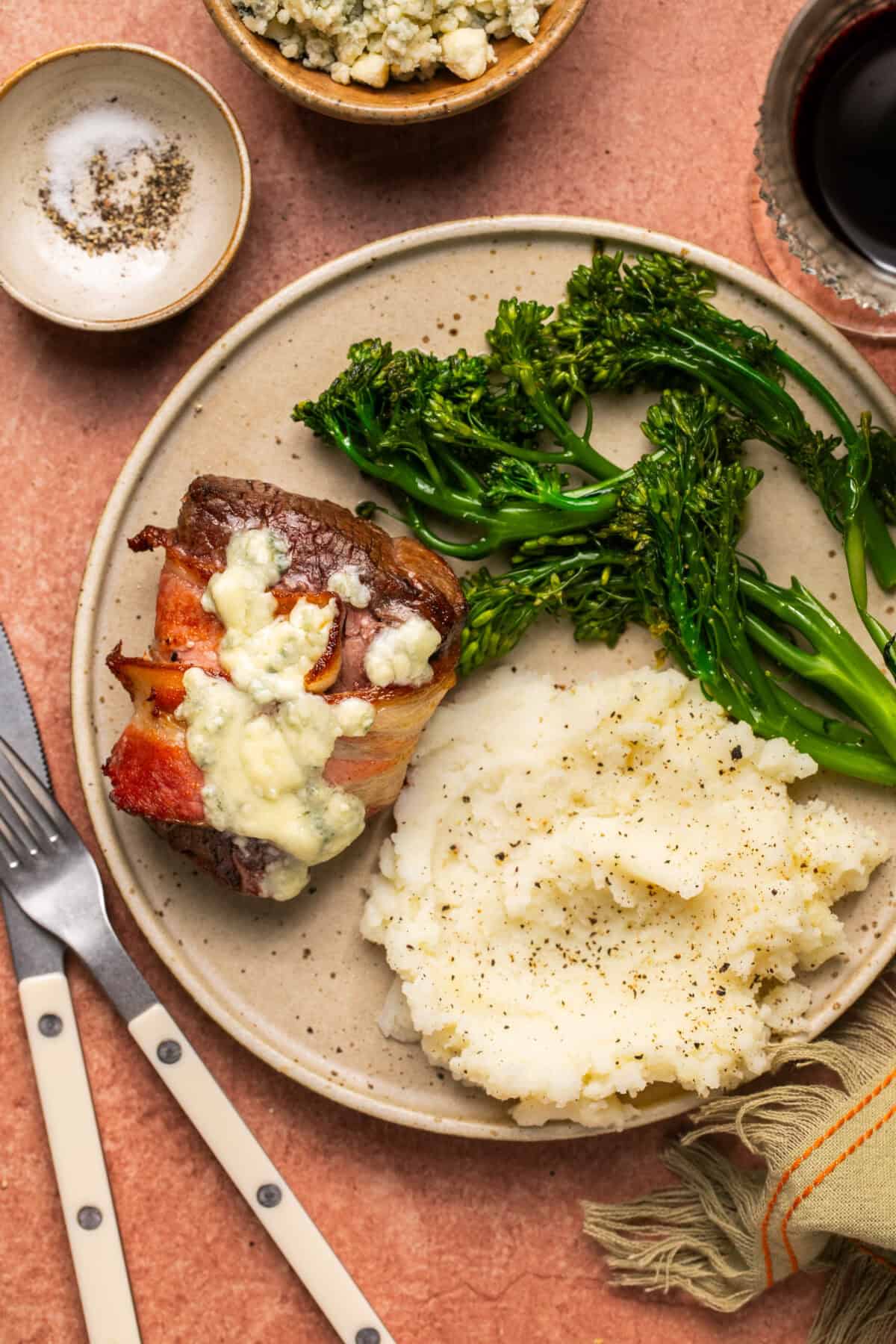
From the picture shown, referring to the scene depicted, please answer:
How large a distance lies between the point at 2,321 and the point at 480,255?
157 cm

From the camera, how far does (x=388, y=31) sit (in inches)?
136

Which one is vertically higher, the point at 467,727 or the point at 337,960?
the point at 467,727

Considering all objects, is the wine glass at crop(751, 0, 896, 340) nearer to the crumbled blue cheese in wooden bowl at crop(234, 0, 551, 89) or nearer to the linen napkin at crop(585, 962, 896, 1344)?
the crumbled blue cheese in wooden bowl at crop(234, 0, 551, 89)

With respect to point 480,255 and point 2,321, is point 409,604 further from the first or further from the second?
point 2,321

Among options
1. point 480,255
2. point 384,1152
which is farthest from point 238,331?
point 384,1152

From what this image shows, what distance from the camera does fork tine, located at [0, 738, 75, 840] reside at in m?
3.76

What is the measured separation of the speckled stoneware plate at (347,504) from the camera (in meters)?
3.68

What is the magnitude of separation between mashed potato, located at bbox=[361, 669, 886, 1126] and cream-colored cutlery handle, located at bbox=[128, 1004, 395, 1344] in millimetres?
705

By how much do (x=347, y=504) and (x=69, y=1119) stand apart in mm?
2132

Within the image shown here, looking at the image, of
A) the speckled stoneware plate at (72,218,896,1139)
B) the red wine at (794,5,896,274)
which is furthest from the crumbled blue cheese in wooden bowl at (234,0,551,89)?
the red wine at (794,5,896,274)

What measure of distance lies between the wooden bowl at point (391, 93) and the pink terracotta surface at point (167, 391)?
1.23ft

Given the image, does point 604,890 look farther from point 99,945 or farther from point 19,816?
point 19,816

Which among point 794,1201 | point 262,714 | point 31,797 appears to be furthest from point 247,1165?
point 794,1201

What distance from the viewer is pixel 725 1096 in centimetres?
377
